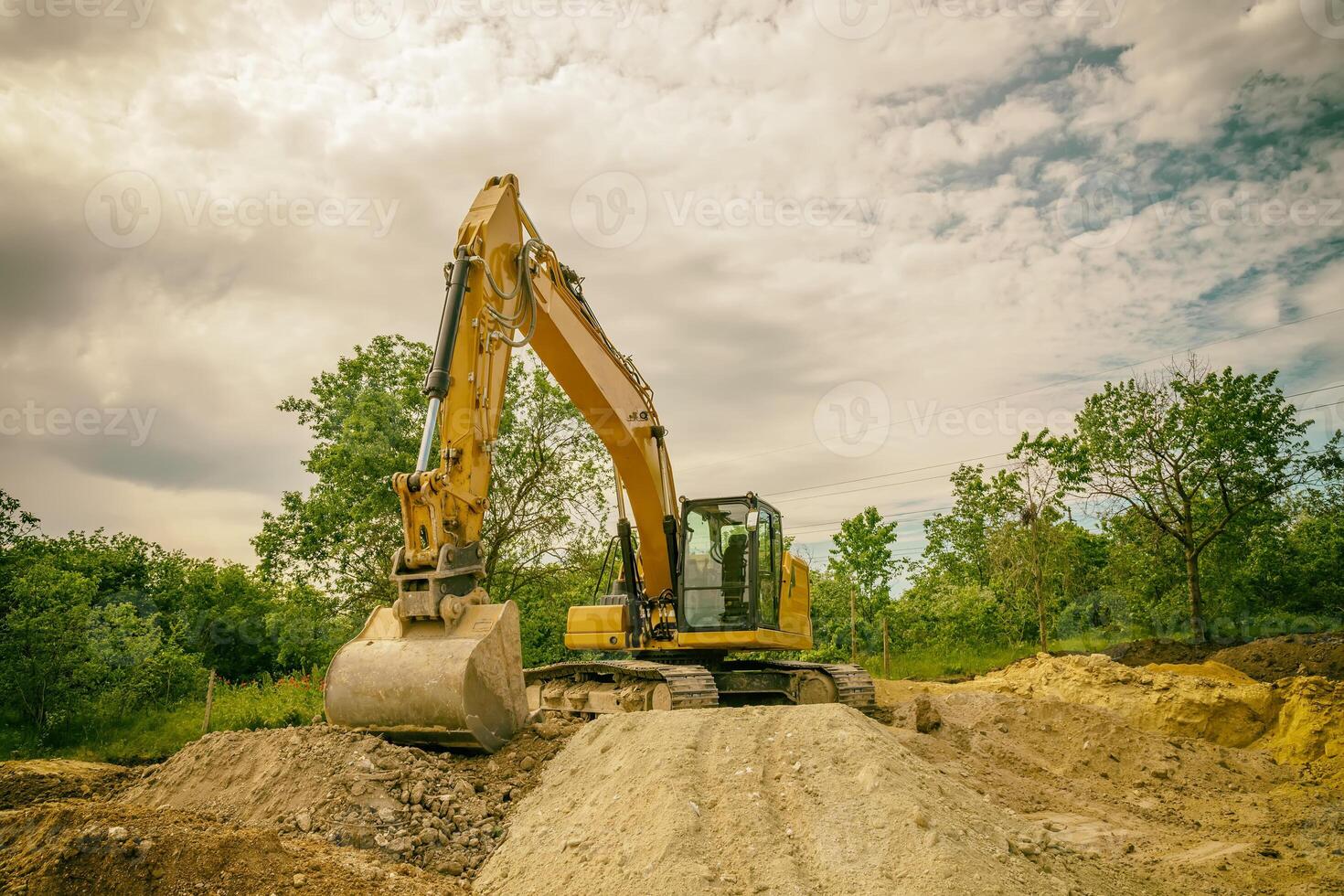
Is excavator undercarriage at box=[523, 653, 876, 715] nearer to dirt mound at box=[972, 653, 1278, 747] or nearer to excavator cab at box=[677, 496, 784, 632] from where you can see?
excavator cab at box=[677, 496, 784, 632]

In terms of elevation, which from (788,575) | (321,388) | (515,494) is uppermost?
(321,388)

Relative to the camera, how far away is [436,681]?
6352mm

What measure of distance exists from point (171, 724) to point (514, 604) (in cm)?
999

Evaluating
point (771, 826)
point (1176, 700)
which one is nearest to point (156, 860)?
point (771, 826)

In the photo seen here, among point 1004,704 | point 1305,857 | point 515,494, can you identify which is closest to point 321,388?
point 515,494

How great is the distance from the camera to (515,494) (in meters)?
18.0

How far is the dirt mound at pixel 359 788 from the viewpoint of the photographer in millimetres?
5297

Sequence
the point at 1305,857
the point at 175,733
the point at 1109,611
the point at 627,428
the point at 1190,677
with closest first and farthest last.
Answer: the point at 1305,857
the point at 627,428
the point at 1190,677
the point at 175,733
the point at 1109,611

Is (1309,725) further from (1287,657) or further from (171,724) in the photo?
(171,724)

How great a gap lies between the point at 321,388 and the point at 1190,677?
17100 mm

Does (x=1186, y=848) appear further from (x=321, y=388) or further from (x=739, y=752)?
(x=321, y=388)

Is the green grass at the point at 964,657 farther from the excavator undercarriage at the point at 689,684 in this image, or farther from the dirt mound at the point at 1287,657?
the excavator undercarriage at the point at 689,684

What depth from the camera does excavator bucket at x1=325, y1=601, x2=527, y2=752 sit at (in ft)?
20.9

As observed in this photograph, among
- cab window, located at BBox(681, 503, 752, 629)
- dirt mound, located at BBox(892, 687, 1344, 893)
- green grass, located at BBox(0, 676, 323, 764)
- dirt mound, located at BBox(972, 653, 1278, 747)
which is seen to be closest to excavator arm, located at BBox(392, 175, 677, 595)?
cab window, located at BBox(681, 503, 752, 629)
